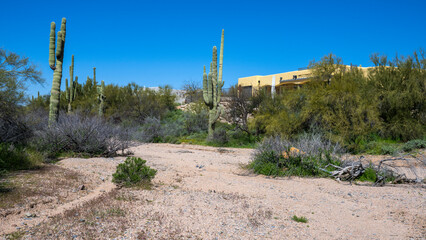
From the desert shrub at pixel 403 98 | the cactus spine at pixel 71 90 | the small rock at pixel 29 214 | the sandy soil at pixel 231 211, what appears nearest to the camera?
the sandy soil at pixel 231 211

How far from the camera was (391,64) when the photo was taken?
17.8 m

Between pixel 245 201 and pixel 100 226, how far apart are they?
8.93 ft

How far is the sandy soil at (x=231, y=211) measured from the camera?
4.52m

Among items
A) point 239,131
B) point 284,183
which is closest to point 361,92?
point 239,131

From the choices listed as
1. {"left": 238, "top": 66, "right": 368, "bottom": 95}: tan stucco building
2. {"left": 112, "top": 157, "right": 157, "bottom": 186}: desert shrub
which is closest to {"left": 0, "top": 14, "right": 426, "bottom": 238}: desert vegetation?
{"left": 112, "top": 157, "right": 157, "bottom": 186}: desert shrub

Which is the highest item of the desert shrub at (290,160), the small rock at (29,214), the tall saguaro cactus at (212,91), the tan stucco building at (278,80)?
the tan stucco building at (278,80)

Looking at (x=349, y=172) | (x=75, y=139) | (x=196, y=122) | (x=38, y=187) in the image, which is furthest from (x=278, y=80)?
(x=38, y=187)

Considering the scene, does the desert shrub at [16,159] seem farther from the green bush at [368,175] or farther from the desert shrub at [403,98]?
the desert shrub at [403,98]

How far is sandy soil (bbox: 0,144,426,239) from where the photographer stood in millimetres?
4523

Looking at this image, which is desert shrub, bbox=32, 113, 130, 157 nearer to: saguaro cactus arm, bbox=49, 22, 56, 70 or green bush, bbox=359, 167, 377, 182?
saguaro cactus arm, bbox=49, 22, 56, 70

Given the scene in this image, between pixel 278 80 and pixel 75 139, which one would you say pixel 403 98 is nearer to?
pixel 75 139

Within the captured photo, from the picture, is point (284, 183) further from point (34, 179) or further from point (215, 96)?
point (215, 96)

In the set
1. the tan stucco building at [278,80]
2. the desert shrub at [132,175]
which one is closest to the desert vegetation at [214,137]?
the desert shrub at [132,175]

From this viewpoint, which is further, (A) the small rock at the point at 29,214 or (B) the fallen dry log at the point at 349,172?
(B) the fallen dry log at the point at 349,172
